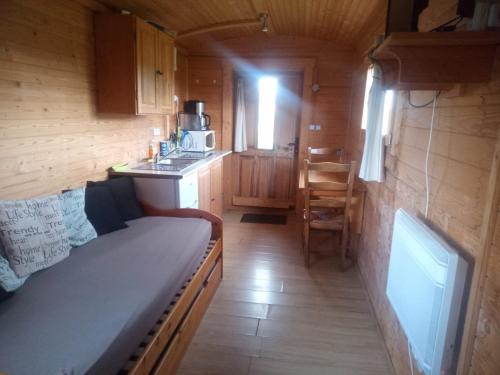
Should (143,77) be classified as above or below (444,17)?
below

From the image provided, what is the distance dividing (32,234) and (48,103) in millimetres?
965

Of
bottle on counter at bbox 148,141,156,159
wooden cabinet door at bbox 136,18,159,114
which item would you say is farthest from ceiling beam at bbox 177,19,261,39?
bottle on counter at bbox 148,141,156,159

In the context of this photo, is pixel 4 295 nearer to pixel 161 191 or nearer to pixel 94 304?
pixel 94 304

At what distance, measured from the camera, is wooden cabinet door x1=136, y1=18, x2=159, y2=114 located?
9.46 ft

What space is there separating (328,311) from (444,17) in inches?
81.1

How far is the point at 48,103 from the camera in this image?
7.50ft

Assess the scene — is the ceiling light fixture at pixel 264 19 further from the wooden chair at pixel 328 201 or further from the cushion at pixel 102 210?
the cushion at pixel 102 210

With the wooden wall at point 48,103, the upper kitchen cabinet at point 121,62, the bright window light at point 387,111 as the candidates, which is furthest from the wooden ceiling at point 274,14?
the bright window light at point 387,111

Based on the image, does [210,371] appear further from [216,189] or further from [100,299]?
[216,189]

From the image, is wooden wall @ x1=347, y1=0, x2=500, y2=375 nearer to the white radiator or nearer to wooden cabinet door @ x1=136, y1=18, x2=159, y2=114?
the white radiator

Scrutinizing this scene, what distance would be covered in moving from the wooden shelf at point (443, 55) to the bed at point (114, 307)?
1558 mm

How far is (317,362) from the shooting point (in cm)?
210

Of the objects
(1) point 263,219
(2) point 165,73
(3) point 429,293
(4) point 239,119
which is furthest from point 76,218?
(4) point 239,119

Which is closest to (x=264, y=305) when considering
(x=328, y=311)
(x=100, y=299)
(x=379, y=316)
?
(x=328, y=311)
